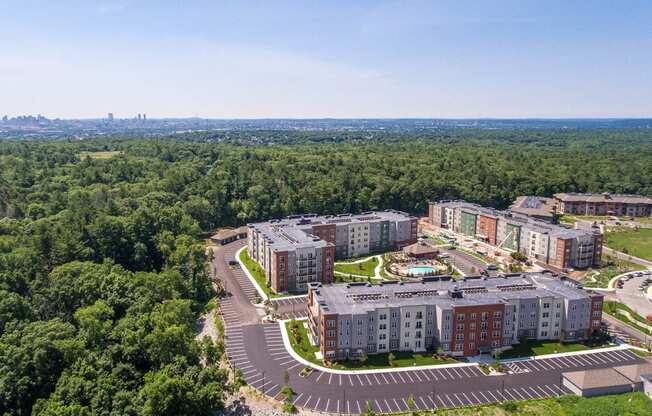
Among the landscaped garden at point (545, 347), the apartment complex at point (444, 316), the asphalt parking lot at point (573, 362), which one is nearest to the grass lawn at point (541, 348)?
the landscaped garden at point (545, 347)

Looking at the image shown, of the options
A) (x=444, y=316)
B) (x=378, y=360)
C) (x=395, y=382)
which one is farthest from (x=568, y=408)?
(x=378, y=360)

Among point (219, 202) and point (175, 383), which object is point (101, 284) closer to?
point (175, 383)

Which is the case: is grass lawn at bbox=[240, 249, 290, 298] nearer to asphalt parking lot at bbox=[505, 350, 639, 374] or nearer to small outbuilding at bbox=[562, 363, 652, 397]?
asphalt parking lot at bbox=[505, 350, 639, 374]

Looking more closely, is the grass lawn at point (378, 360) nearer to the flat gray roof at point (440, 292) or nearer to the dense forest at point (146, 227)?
the flat gray roof at point (440, 292)

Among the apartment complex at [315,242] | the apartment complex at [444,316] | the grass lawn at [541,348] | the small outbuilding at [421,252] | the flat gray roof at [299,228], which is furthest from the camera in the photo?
the small outbuilding at [421,252]

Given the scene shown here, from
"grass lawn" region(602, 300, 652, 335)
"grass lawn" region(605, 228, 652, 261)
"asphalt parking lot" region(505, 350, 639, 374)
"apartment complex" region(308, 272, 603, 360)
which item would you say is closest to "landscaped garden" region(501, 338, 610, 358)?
"apartment complex" region(308, 272, 603, 360)

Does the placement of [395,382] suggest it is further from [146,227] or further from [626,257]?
[626,257]
